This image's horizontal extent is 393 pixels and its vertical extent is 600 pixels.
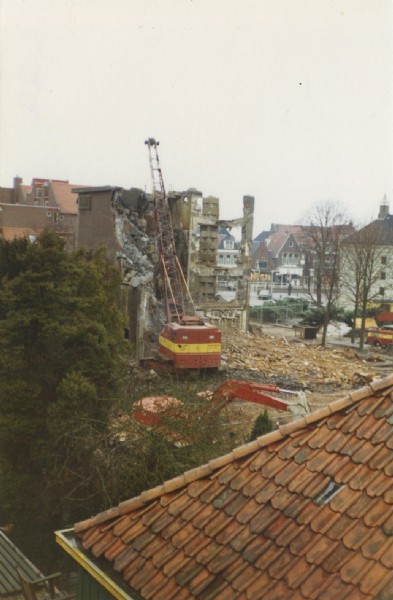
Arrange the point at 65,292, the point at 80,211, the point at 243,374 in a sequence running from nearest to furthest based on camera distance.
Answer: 1. the point at 65,292
2. the point at 243,374
3. the point at 80,211

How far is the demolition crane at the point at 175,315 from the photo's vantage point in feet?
73.7

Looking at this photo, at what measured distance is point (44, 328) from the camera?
13.5 metres

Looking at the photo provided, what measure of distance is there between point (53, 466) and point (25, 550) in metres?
1.82

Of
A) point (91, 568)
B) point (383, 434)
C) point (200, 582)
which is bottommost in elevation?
point (91, 568)

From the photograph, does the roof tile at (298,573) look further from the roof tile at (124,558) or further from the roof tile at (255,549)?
the roof tile at (124,558)

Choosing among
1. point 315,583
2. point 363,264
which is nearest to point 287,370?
point 363,264

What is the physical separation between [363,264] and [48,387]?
26.4 meters

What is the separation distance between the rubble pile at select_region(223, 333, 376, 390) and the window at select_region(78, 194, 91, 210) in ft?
31.0

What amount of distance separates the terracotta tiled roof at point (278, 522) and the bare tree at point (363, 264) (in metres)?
29.3

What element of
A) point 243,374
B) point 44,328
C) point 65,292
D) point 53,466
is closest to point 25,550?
point 53,466

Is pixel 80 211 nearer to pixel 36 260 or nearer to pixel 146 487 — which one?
pixel 36 260

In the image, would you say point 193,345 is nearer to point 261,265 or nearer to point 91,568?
point 91,568

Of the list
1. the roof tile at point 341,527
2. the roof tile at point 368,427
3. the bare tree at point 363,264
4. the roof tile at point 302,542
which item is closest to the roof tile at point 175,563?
the roof tile at point 302,542

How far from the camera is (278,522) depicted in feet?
18.9
